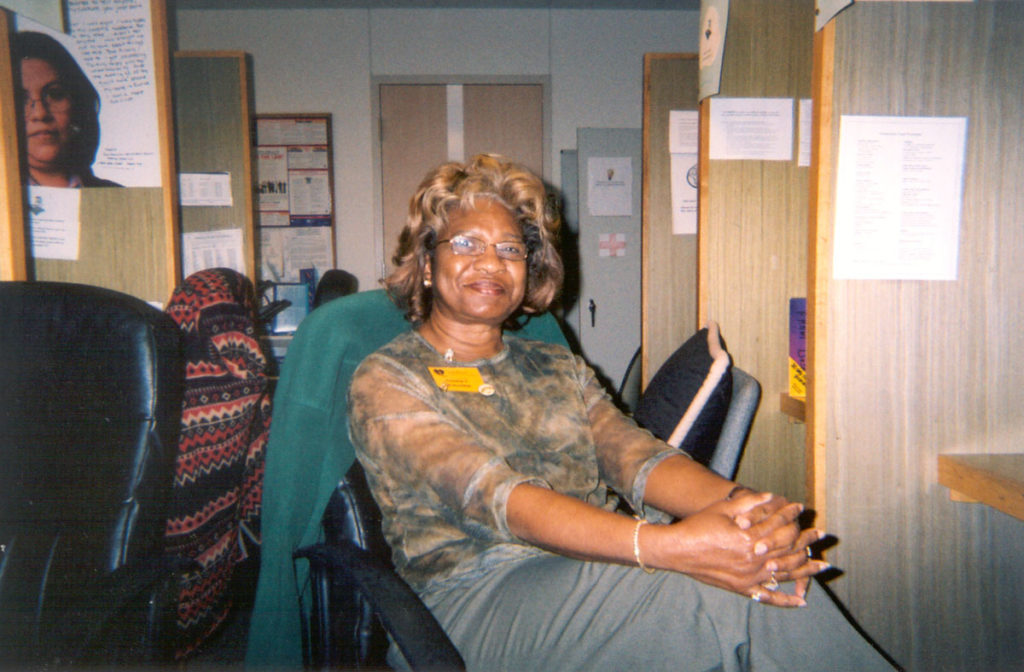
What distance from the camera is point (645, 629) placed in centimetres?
90

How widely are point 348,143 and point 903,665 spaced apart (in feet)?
13.8

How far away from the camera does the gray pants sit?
873 mm

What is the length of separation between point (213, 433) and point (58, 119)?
91cm

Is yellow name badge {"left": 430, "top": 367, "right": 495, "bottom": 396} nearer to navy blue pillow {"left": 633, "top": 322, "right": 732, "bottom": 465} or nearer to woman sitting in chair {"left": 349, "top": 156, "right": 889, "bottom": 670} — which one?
woman sitting in chair {"left": 349, "top": 156, "right": 889, "bottom": 670}

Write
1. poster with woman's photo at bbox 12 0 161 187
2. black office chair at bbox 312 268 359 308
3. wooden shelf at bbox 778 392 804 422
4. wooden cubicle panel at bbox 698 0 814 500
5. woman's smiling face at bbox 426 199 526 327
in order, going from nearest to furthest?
woman's smiling face at bbox 426 199 526 327 → poster with woman's photo at bbox 12 0 161 187 → wooden shelf at bbox 778 392 804 422 → wooden cubicle panel at bbox 698 0 814 500 → black office chair at bbox 312 268 359 308

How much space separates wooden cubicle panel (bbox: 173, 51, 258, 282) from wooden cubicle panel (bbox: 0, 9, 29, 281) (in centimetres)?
134

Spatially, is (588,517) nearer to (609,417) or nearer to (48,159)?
(609,417)

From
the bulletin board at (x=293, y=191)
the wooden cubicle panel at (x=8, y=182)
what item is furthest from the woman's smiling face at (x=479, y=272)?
the bulletin board at (x=293, y=191)

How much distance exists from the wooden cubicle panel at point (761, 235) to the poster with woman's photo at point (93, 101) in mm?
1550

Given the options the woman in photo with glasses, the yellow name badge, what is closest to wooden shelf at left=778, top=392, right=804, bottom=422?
the yellow name badge

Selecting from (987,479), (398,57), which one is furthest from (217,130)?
(987,479)

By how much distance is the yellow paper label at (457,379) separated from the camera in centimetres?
123

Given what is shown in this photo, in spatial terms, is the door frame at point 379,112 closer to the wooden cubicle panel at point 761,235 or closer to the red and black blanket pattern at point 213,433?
the wooden cubicle panel at point 761,235

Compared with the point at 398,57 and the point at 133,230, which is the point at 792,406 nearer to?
the point at 133,230
